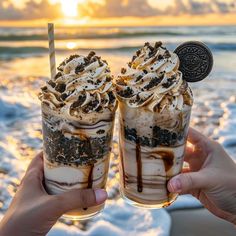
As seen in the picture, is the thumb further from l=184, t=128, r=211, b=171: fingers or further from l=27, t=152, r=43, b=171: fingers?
l=27, t=152, r=43, b=171: fingers

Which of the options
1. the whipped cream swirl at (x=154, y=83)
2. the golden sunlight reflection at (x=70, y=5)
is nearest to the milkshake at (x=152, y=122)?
the whipped cream swirl at (x=154, y=83)

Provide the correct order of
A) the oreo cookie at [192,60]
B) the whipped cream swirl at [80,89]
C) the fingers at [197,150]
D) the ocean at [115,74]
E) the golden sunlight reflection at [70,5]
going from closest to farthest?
the whipped cream swirl at [80,89], the oreo cookie at [192,60], the fingers at [197,150], the ocean at [115,74], the golden sunlight reflection at [70,5]

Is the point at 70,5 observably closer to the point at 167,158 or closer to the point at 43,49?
the point at 43,49

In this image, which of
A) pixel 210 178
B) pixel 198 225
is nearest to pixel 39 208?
pixel 210 178

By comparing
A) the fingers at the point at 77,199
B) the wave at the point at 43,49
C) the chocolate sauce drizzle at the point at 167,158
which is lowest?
the wave at the point at 43,49

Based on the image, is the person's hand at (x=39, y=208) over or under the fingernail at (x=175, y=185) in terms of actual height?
under

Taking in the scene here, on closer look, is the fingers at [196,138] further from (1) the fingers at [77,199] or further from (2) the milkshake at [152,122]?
(1) the fingers at [77,199]

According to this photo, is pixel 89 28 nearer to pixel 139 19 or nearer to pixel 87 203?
pixel 139 19
